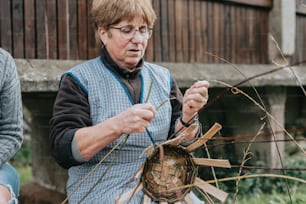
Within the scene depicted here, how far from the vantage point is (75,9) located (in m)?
5.19

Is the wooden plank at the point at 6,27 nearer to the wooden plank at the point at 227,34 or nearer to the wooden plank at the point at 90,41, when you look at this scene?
the wooden plank at the point at 90,41

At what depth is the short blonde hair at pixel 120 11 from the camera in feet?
9.80

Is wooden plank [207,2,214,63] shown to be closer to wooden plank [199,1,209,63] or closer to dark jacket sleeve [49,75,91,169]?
wooden plank [199,1,209,63]

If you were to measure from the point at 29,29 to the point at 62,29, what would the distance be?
11.6 inches

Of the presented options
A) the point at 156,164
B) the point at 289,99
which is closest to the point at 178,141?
the point at 156,164

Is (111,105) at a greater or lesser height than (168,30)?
lesser

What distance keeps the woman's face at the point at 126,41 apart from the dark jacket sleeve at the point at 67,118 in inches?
9.0

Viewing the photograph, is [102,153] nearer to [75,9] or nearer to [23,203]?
[75,9]

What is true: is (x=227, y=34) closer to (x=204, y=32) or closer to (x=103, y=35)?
(x=204, y=32)

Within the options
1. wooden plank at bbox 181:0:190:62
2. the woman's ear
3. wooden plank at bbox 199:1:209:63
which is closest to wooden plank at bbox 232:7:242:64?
wooden plank at bbox 199:1:209:63

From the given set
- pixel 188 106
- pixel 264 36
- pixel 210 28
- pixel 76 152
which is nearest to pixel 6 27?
pixel 76 152

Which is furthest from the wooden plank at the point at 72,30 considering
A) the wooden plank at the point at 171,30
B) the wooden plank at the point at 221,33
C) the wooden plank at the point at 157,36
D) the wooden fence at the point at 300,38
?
the wooden fence at the point at 300,38

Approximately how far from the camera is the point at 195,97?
2730mm

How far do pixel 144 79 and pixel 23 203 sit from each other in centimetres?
289
